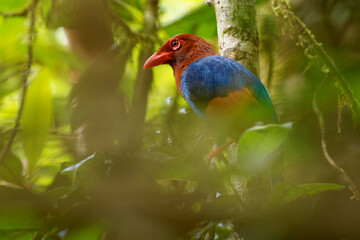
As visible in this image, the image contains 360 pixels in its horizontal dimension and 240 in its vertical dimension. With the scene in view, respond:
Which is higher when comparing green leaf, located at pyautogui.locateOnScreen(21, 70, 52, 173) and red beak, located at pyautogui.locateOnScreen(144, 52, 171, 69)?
red beak, located at pyautogui.locateOnScreen(144, 52, 171, 69)

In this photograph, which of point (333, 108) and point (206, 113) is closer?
point (206, 113)

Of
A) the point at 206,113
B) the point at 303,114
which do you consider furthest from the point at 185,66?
the point at 303,114

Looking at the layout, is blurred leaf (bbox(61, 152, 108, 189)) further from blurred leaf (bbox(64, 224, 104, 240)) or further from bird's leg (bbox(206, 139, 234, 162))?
bird's leg (bbox(206, 139, 234, 162))

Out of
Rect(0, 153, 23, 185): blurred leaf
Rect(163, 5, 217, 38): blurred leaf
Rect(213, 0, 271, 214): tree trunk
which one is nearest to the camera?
Rect(0, 153, 23, 185): blurred leaf

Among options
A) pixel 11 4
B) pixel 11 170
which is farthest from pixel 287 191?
pixel 11 4

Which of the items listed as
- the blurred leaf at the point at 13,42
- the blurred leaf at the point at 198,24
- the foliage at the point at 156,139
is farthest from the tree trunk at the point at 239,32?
the blurred leaf at the point at 13,42

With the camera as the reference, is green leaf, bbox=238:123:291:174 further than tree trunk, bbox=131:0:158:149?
No

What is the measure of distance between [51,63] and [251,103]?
143cm

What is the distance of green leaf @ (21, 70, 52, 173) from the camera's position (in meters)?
1.05

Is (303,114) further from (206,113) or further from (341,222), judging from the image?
(341,222)

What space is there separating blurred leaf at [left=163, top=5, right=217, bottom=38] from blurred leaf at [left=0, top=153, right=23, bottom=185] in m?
1.42

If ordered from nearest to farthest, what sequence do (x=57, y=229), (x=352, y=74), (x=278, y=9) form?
(x=57, y=229), (x=352, y=74), (x=278, y=9)

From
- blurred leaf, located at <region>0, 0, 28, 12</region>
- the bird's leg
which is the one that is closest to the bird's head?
the bird's leg

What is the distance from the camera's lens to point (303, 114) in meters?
1.55
